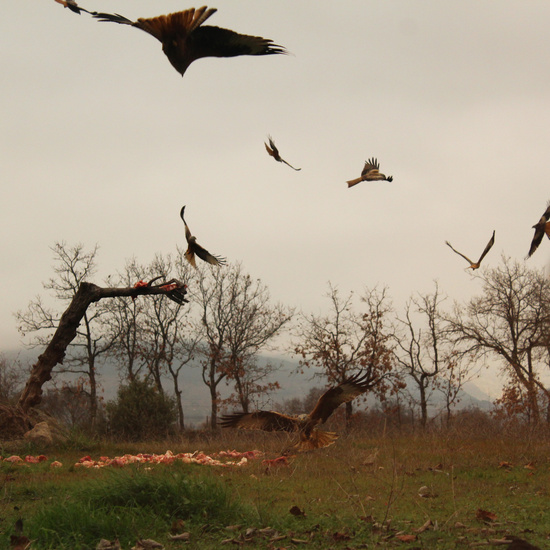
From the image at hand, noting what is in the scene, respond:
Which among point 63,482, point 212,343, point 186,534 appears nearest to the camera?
point 186,534

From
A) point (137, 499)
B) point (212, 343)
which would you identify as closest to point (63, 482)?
point (137, 499)

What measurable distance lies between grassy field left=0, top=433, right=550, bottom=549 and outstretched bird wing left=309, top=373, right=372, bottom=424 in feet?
2.99

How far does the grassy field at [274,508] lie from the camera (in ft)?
15.8

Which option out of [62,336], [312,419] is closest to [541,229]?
[312,419]

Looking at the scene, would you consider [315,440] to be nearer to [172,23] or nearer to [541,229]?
[541,229]

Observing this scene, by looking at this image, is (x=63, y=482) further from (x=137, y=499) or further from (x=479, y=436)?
(x=479, y=436)

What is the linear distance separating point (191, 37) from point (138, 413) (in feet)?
65.9

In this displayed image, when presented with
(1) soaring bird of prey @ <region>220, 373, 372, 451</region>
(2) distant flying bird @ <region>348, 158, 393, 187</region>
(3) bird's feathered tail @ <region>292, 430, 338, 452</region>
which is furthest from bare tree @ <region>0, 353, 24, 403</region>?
(2) distant flying bird @ <region>348, 158, 393, 187</region>

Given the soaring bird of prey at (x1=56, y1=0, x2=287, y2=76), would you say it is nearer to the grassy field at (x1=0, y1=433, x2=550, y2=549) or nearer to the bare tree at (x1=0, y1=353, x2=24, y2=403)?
the grassy field at (x1=0, y1=433, x2=550, y2=549)

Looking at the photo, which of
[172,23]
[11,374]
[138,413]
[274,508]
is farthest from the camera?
[11,374]

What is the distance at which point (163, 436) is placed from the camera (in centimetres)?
2264

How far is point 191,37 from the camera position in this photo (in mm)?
4508

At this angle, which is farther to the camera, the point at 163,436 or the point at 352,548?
the point at 163,436

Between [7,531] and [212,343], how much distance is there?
34239 millimetres
